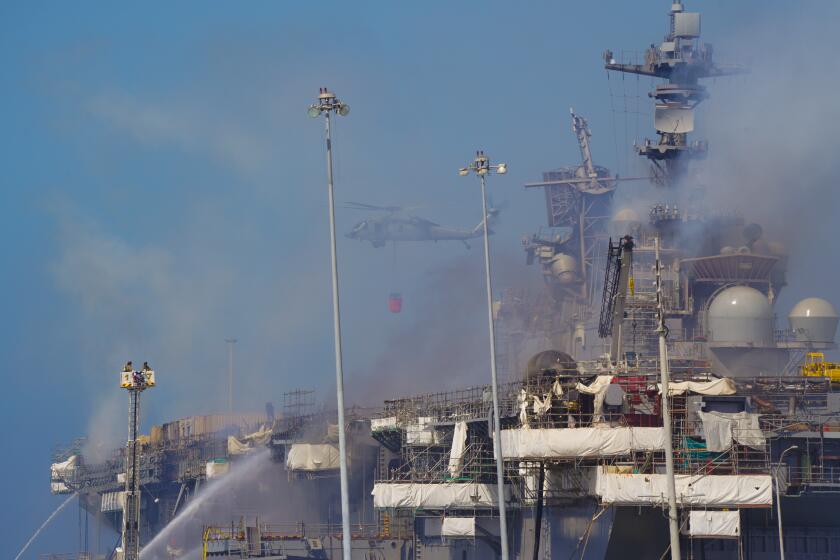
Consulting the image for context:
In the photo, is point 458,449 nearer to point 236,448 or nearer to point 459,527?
point 459,527

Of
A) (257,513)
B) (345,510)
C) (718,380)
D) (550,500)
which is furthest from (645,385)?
(257,513)

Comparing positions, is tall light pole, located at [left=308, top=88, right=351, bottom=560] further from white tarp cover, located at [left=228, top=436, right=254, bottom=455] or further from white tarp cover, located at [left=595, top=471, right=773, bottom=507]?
white tarp cover, located at [left=228, top=436, right=254, bottom=455]

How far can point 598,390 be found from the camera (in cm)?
5897

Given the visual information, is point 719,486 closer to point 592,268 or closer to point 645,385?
point 645,385

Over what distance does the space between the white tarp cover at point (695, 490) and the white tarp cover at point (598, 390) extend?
14.4ft

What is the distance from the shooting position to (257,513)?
10162 centimetres

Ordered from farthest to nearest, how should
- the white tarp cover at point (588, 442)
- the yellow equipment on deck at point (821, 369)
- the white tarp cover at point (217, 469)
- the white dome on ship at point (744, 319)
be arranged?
the white tarp cover at point (217, 469) < the white dome on ship at point (744, 319) < the yellow equipment on deck at point (821, 369) < the white tarp cover at point (588, 442)

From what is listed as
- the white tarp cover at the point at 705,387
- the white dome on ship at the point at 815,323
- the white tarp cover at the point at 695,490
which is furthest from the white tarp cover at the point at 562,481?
the white dome on ship at the point at 815,323

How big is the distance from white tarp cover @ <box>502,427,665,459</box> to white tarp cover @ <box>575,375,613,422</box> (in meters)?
1.91

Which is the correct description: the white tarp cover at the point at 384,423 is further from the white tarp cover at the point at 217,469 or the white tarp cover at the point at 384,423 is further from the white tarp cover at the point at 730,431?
the white tarp cover at the point at 730,431

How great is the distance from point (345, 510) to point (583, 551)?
22.7m

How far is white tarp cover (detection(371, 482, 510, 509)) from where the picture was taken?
217ft

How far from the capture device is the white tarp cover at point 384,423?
80556 millimetres

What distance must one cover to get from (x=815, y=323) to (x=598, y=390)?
2505 centimetres
